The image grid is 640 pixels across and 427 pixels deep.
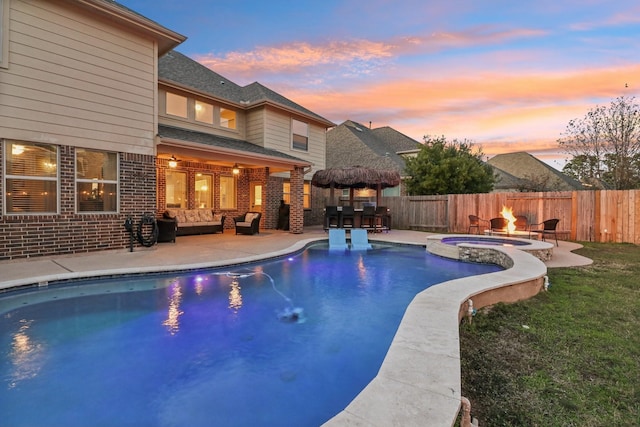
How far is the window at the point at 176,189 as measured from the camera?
12453 mm

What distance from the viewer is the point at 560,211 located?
12.5 meters

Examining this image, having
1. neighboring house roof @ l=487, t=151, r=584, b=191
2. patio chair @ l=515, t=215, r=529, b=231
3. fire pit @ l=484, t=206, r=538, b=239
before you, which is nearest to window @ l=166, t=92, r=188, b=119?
fire pit @ l=484, t=206, r=538, b=239

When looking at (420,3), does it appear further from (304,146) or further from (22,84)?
(22,84)

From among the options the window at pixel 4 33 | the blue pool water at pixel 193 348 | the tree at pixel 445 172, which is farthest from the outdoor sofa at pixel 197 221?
the tree at pixel 445 172

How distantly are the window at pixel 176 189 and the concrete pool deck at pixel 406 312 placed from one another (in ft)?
9.97

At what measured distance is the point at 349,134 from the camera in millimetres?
25734

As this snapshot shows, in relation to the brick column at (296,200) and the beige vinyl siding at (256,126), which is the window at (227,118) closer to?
the beige vinyl siding at (256,126)

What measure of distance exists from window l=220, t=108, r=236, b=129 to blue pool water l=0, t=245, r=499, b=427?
8.96m

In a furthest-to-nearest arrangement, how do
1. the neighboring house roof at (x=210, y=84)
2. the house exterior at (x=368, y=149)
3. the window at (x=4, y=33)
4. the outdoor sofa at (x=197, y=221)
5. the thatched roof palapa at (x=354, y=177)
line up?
the house exterior at (x=368, y=149), the thatched roof palapa at (x=354, y=177), the neighboring house roof at (x=210, y=84), the outdoor sofa at (x=197, y=221), the window at (x=4, y=33)

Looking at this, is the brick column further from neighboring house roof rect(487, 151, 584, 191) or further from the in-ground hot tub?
neighboring house roof rect(487, 151, 584, 191)

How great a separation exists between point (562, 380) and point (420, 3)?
38.6ft

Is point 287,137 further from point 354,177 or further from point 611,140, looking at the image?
point 611,140

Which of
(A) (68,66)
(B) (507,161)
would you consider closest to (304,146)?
(A) (68,66)

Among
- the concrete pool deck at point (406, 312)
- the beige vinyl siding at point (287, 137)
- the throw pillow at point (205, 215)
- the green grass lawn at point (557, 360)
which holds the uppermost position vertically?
the beige vinyl siding at point (287, 137)
